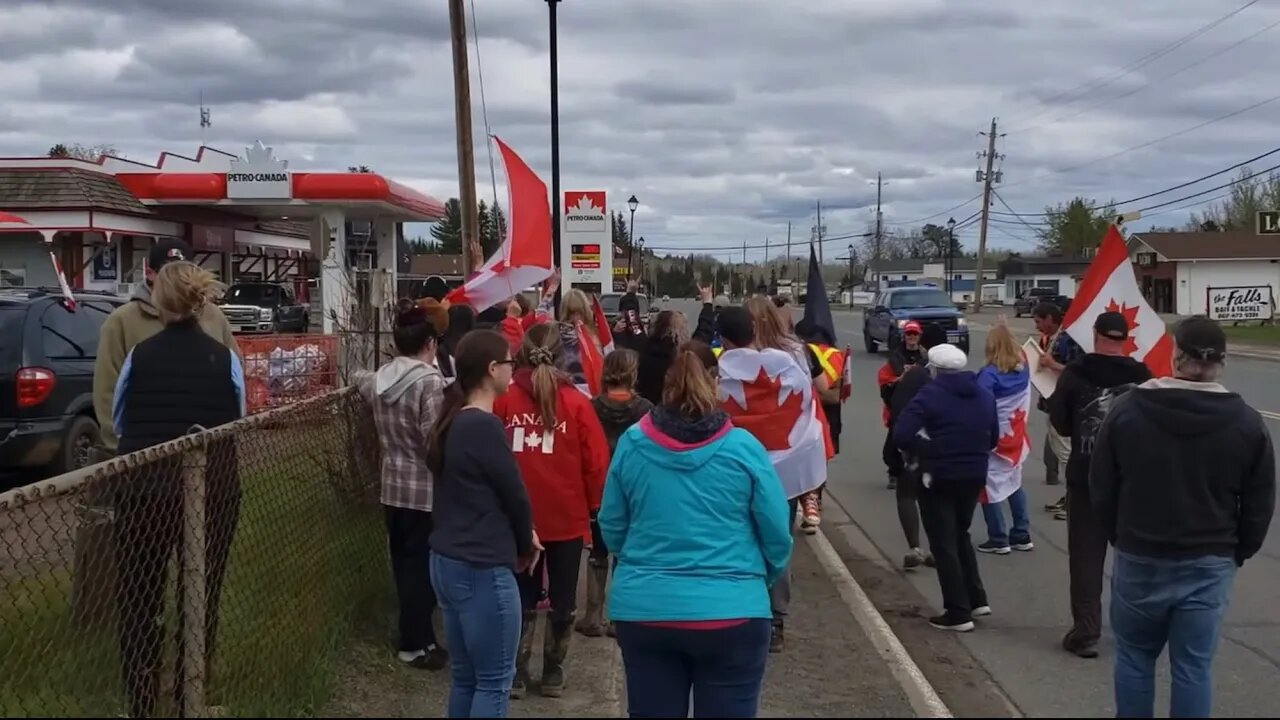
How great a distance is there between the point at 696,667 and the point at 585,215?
→ 21506mm

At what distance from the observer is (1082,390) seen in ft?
20.7

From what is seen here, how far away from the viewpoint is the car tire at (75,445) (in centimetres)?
940

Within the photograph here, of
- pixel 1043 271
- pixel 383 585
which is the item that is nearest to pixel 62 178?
pixel 383 585

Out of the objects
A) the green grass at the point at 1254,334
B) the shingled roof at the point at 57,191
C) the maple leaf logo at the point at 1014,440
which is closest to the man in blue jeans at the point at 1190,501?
the maple leaf logo at the point at 1014,440

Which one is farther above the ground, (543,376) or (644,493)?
(543,376)

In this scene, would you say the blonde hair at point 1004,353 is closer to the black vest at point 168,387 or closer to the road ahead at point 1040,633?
the road ahead at point 1040,633

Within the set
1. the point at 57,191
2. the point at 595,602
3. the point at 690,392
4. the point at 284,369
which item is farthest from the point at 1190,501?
the point at 57,191

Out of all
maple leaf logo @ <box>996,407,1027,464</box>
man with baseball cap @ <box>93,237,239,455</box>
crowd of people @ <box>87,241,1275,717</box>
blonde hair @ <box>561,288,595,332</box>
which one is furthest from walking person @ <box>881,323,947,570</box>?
man with baseball cap @ <box>93,237,239,455</box>

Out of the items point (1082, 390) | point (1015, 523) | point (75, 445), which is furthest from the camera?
point (75, 445)

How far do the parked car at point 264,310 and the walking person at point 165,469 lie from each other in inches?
935

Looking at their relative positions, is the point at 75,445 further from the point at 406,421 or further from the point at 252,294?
the point at 252,294

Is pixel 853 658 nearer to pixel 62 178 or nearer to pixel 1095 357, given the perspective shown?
pixel 1095 357

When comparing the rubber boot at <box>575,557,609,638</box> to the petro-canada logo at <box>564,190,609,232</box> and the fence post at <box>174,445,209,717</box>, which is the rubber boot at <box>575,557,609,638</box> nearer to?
the fence post at <box>174,445,209,717</box>

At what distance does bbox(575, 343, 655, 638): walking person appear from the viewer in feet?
20.0
